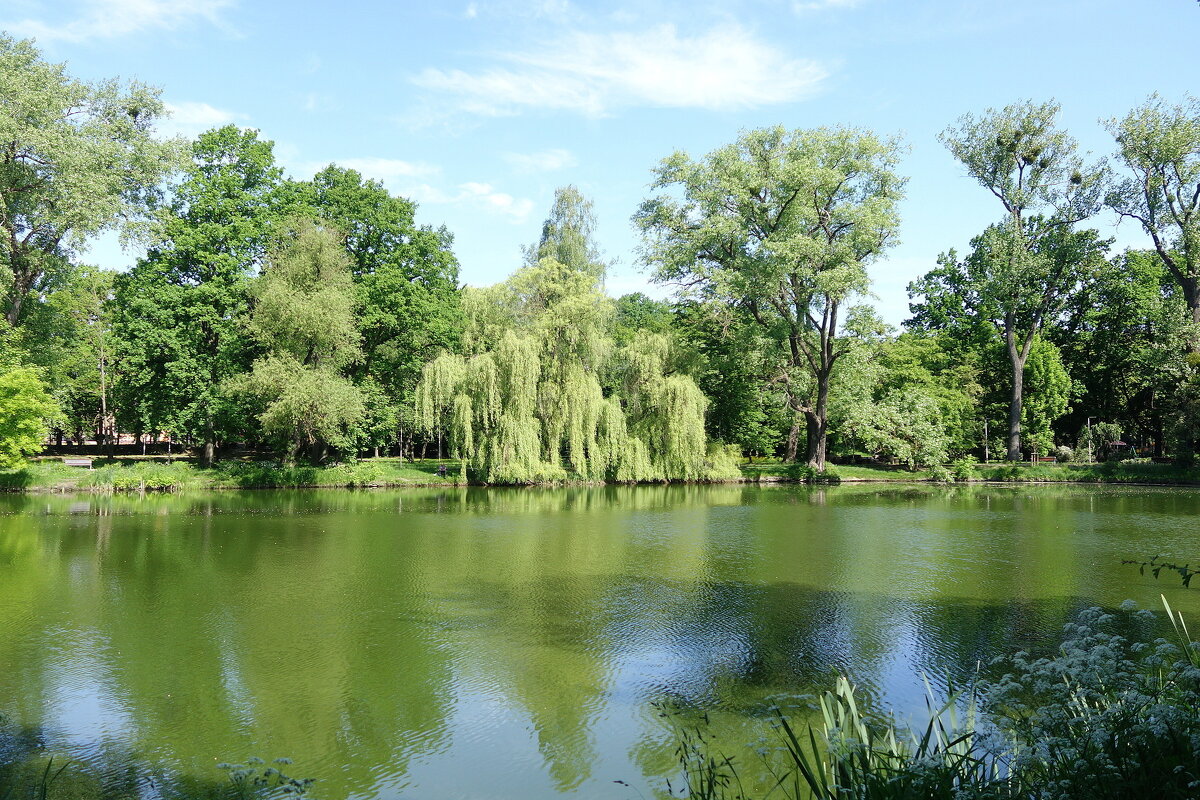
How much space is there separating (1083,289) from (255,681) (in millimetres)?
40804

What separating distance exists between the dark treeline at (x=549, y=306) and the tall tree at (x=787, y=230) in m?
0.11

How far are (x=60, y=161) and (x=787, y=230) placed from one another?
23274mm

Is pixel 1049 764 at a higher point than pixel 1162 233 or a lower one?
lower

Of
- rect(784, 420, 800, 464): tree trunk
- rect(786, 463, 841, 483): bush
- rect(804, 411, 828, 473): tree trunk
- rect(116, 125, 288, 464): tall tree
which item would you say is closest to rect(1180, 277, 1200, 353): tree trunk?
rect(804, 411, 828, 473): tree trunk

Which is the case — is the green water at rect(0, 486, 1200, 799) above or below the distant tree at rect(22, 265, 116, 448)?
below

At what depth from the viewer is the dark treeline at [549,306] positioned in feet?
81.4

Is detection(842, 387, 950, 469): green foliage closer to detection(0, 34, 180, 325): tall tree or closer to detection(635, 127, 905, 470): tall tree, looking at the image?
detection(635, 127, 905, 470): tall tree

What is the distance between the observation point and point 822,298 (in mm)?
30016

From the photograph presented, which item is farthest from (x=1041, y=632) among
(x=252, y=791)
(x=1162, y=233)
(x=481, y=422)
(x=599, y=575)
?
(x=1162, y=233)

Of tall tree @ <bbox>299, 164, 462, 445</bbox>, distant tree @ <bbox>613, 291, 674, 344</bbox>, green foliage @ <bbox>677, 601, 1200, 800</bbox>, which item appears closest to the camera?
green foliage @ <bbox>677, 601, 1200, 800</bbox>

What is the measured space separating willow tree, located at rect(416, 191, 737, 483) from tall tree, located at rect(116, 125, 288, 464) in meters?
7.50

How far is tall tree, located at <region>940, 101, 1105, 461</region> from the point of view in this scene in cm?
3111

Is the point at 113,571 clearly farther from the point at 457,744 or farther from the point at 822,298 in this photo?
the point at 822,298

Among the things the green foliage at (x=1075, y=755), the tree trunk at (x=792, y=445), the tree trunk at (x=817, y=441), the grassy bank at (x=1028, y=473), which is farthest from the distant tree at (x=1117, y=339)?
the green foliage at (x=1075, y=755)
